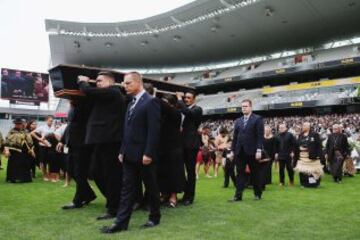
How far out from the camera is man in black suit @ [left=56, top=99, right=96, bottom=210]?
609 cm

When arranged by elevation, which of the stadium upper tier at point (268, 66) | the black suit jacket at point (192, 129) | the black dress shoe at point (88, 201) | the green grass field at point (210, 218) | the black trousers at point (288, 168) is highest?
the stadium upper tier at point (268, 66)

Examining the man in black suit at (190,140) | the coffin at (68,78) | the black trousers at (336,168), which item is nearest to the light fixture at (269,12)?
the black trousers at (336,168)

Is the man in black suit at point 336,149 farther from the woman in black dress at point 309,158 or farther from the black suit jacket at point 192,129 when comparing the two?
the black suit jacket at point 192,129

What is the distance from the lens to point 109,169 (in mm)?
5309

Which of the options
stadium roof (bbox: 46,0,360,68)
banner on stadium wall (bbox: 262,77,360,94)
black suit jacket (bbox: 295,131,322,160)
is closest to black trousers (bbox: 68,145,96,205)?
black suit jacket (bbox: 295,131,322,160)

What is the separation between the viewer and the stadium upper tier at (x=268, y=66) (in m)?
36.0

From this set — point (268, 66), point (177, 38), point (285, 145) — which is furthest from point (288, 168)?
point (268, 66)

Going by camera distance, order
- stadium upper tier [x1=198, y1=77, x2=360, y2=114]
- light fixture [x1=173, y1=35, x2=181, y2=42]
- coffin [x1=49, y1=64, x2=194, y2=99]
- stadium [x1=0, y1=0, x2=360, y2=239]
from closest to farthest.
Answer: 1. stadium [x1=0, y1=0, x2=360, y2=239]
2. coffin [x1=49, y1=64, x2=194, y2=99]
3. stadium upper tier [x1=198, y1=77, x2=360, y2=114]
4. light fixture [x1=173, y1=35, x2=181, y2=42]

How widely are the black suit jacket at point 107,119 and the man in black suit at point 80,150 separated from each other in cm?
81

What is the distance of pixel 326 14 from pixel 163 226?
3064 centimetres

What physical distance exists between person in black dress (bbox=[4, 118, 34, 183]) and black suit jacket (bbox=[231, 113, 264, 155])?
18.4 feet

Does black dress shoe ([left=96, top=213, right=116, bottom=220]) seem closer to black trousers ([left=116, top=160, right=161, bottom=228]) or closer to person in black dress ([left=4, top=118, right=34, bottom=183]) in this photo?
black trousers ([left=116, top=160, right=161, bottom=228])

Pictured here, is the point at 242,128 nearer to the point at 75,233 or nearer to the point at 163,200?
the point at 163,200

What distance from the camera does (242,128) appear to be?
708cm
